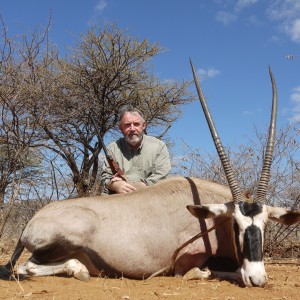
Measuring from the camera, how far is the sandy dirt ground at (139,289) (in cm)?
336

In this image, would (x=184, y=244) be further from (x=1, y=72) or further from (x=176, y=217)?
(x=1, y=72)

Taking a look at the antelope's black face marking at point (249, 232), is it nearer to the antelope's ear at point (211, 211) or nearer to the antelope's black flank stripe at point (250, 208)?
the antelope's black flank stripe at point (250, 208)

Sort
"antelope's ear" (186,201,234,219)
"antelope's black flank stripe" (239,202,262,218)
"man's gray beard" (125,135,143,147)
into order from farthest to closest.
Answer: "man's gray beard" (125,135,143,147), "antelope's ear" (186,201,234,219), "antelope's black flank stripe" (239,202,262,218)

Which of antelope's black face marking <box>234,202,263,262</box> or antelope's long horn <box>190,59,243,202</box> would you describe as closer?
antelope's black face marking <box>234,202,263,262</box>

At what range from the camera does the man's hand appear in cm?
509

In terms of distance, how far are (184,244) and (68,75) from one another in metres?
8.90

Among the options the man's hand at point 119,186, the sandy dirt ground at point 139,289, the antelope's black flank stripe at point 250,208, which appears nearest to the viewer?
the sandy dirt ground at point 139,289

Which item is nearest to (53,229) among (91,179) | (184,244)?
(184,244)

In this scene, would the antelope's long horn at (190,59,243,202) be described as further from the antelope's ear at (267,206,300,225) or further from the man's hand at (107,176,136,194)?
the man's hand at (107,176,136,194)

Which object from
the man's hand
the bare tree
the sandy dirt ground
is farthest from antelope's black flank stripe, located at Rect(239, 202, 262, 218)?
the bare tree

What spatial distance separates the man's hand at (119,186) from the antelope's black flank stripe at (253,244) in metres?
1.56

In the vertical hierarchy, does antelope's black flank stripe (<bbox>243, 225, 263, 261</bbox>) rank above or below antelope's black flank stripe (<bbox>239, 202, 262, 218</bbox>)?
below

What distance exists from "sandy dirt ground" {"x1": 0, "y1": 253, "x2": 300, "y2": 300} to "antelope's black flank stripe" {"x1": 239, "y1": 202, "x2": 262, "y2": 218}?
556 mm

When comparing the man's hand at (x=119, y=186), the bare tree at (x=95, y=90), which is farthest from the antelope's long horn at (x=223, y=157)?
the bare tree at (x=95, y=90)
